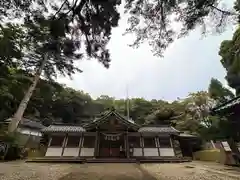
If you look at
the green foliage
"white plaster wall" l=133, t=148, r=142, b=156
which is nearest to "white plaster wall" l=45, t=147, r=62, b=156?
the green foliage

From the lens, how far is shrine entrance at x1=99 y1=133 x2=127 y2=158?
15.0 meters

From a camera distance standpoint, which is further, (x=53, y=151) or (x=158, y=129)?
(x=158, y=129)

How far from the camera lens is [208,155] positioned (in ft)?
54.3

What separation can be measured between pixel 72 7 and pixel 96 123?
36.8 feet

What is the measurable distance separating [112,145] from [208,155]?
336 inches

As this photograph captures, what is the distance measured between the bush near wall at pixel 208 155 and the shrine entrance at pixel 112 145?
7364 millimetres

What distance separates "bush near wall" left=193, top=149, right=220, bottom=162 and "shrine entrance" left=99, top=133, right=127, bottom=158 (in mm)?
7364

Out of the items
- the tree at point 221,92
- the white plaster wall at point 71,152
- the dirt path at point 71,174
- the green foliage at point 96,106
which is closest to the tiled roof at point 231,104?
the green foliage at point 96,106

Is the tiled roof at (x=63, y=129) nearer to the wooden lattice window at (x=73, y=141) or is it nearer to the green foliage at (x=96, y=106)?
the wooden lattice window at (x=73, y=141)

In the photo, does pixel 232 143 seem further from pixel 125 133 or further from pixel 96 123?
pixel 96 123

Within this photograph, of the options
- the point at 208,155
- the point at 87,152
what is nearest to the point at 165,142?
the point at 208,155

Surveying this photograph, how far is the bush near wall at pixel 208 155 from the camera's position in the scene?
15176 mm

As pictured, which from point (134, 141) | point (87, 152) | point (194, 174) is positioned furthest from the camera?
point (134, 141)

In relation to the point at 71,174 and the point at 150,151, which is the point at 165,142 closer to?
the point at 150,151
